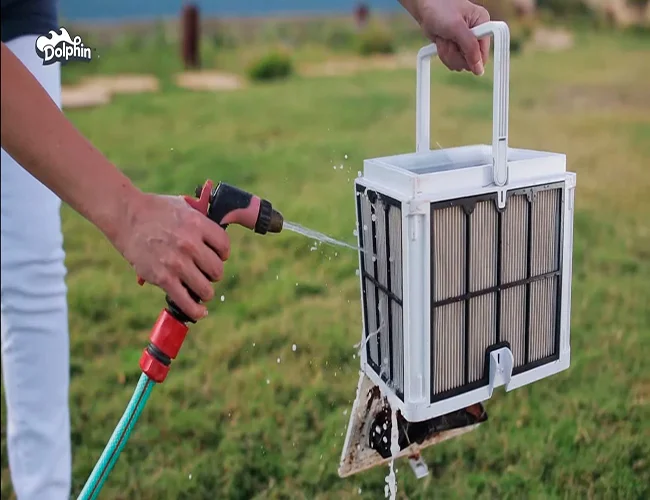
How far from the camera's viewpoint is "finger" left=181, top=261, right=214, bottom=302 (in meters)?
0.64

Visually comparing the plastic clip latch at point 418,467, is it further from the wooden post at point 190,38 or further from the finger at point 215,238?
the wooden post at point 190,38

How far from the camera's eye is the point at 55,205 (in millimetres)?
1015

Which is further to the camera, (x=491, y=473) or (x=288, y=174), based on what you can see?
(x=288, y=174)

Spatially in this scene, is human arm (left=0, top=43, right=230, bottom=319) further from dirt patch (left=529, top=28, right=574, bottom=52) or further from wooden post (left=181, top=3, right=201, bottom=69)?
dirt patch (left=529, top=28, right=574, bottom=52)

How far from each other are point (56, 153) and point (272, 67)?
3.51 meters

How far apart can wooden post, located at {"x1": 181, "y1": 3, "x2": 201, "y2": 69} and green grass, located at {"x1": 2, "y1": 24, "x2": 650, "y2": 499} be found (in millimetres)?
971

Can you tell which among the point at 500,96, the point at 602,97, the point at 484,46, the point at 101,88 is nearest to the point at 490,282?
the point at 500,96

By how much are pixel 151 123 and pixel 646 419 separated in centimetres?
255

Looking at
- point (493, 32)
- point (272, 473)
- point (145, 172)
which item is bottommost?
point (272, 473)

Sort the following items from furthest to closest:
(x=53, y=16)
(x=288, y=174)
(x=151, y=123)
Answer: (x=151, y=123)
(x=288, y=174)
(x=53, y=16)

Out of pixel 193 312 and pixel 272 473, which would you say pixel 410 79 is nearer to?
pixel 272 473

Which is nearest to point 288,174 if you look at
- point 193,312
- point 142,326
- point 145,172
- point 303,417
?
point 145,172

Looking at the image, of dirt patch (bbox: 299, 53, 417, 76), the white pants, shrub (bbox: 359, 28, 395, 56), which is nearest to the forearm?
the white pants

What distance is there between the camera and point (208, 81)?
3957 millimetres
